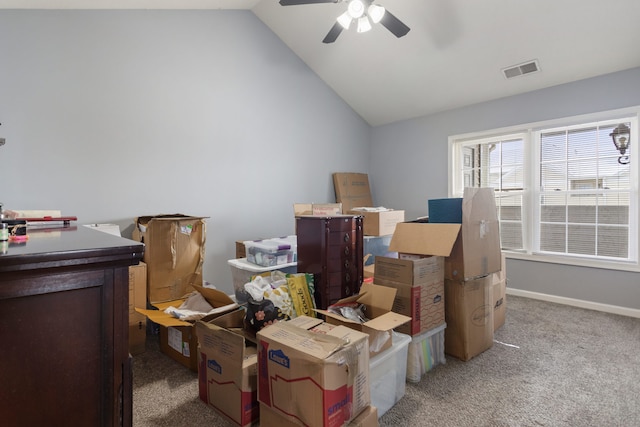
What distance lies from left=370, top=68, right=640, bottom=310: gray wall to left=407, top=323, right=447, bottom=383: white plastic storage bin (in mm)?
2192

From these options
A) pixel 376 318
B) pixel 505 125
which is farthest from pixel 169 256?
pixel 505 125

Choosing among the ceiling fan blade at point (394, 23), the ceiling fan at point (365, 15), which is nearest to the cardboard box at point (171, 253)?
the ceiling fan at point (365, 15)

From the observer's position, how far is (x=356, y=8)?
103 inches

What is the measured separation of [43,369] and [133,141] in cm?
281

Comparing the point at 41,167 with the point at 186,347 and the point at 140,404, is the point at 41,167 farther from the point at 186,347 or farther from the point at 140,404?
the point at 140,404

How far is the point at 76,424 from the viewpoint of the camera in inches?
30.0

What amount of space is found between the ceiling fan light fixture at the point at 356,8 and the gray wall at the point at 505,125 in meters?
2.29

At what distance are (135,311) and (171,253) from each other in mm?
511

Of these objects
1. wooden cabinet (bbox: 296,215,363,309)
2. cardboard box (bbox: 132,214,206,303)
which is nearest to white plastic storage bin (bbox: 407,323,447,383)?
wooden cabinet (bbox: 296,215,363,309)

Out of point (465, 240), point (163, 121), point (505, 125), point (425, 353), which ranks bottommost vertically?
point (425, 353)

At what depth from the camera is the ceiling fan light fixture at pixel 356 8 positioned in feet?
8.46

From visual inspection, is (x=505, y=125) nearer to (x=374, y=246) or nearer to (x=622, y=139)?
(x=622, y=139)

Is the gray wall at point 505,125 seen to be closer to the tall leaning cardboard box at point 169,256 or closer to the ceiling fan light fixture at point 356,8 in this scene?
the ceiling fan light fixture at point 356,8

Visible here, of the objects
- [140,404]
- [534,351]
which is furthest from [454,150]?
[140,404]
